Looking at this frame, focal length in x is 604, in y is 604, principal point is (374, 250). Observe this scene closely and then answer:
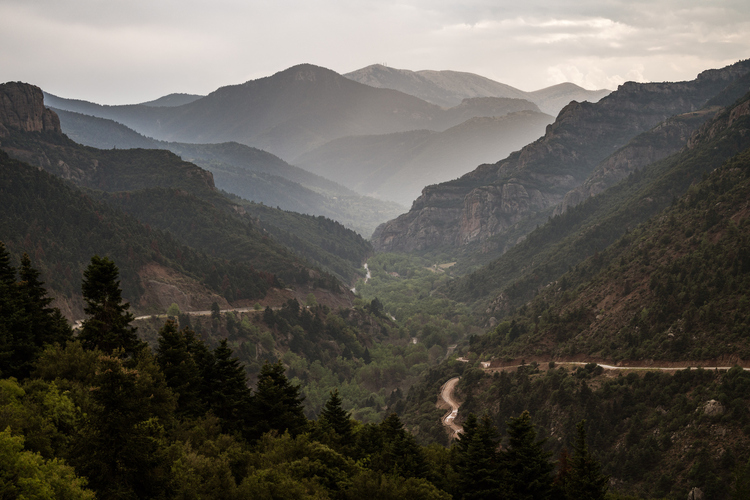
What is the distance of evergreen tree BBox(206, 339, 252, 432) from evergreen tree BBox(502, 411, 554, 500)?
105 feet

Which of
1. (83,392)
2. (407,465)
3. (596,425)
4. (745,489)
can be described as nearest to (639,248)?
(596,425)

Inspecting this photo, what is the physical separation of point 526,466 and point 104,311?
48.9 m

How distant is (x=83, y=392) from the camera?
198 feet

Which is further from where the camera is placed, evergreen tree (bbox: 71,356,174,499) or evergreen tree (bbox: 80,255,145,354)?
evergreen tree (bbox: 80,255,145,354)

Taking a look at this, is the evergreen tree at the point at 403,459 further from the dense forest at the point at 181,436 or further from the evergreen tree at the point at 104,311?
the evergreen tree at the point at 104,311

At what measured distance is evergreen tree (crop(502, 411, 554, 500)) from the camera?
5925 centimetres

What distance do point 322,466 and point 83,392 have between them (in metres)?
25.0

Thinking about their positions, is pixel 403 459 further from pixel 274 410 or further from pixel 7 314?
pixel 7 314

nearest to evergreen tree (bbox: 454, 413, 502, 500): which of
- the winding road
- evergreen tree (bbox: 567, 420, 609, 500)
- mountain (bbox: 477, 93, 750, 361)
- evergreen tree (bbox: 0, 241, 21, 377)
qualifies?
evergreen tree (bbox: 567, 420, 609, 500)

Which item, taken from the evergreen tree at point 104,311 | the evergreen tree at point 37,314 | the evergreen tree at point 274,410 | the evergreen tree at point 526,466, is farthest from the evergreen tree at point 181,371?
the evergreen tree at point 526,466

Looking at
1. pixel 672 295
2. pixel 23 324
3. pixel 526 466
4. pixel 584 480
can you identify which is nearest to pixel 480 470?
pixel 526 466

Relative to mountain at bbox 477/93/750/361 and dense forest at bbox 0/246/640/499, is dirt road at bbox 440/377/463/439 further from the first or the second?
dense forest at bbox 0/246/640/499

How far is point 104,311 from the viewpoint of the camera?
226ft

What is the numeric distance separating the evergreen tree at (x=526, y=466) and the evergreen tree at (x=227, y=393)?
1260 inches
